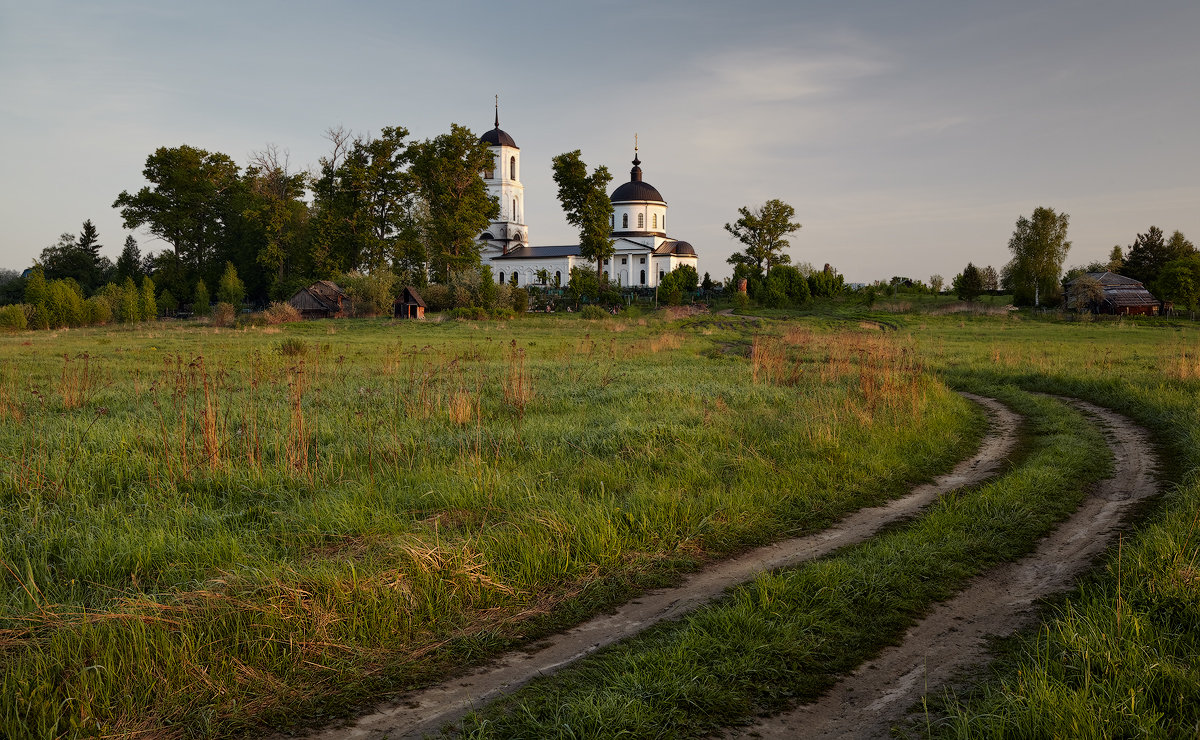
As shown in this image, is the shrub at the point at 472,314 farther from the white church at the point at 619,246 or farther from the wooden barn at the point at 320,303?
the white church at the point at 619,246

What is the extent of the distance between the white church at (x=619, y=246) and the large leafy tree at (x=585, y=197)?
929 inches

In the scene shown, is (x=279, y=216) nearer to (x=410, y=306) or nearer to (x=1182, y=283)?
(x=410, y=306)

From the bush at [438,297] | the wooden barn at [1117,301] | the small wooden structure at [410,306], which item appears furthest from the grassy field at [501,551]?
the wooden barn at [1117,301]

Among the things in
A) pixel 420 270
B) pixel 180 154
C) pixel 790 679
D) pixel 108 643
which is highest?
pixel 180 154

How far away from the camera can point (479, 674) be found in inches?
164

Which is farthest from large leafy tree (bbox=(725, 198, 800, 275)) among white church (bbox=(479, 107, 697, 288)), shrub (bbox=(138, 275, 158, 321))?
shrub (bbox=(138, 275, 158, 321))

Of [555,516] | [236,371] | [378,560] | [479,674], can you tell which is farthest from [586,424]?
[236,371]

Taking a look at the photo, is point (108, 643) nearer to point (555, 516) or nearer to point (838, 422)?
point (555, 516)

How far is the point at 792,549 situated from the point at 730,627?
1853mm

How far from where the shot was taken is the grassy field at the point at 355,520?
402 centimetres

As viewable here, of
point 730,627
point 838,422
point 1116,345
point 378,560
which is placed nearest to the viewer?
point 730,627

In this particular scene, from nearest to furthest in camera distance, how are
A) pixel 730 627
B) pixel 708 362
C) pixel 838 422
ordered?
pixel 730 627, pixel 838 422, pixel 708 362

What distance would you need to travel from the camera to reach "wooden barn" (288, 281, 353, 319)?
54.9 meters

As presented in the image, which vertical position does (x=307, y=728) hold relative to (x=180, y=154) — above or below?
below
